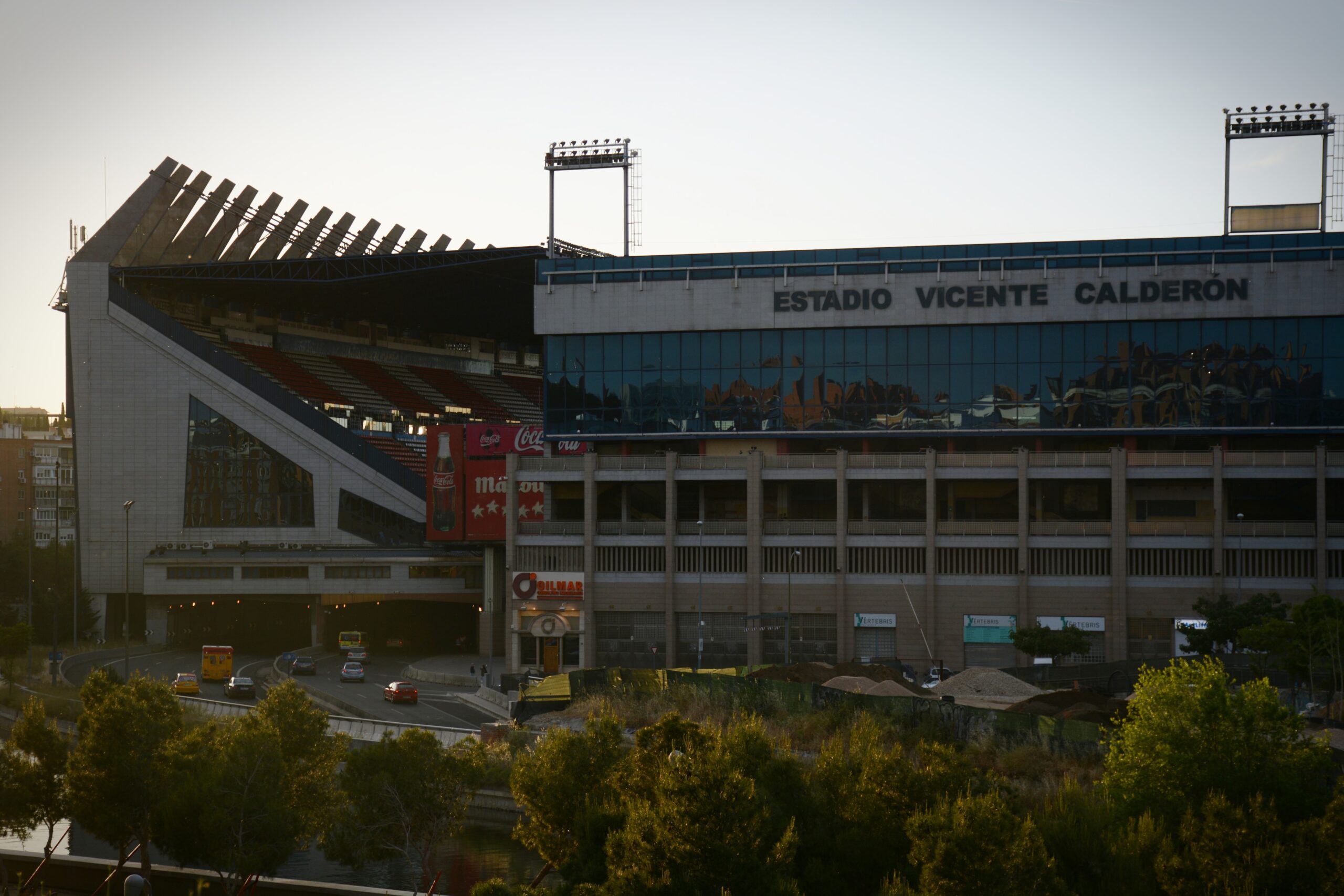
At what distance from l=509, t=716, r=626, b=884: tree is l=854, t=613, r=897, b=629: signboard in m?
44.7

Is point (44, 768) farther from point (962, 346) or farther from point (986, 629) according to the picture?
point (962, 346)

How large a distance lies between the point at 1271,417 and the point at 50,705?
65590 mm

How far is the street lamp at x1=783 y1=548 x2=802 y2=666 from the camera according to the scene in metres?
74.5

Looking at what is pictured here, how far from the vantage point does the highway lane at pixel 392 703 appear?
63781 mm

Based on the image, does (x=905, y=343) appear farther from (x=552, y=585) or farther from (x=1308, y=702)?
(x=1308, y=702)

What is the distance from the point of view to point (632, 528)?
3147 inches

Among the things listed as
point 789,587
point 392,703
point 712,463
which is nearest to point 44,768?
point 392,703

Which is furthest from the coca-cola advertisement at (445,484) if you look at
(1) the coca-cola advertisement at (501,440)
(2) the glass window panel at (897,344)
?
(2) the glass window panel at (897,344)

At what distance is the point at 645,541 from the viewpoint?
7950cm

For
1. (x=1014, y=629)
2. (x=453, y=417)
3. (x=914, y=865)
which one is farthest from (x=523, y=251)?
(x=914, y=865)

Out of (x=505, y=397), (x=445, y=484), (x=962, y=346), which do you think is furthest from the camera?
(x=505, y=397)

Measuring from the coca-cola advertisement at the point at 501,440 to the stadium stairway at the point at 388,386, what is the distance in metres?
26.3

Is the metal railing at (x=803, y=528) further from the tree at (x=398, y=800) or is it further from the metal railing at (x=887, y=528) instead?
the tree at (x=398, y=800)

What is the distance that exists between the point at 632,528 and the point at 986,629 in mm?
21397
